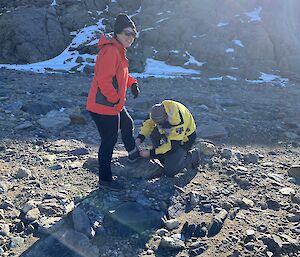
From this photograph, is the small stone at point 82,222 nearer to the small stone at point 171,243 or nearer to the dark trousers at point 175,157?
the small stone at point 171,243

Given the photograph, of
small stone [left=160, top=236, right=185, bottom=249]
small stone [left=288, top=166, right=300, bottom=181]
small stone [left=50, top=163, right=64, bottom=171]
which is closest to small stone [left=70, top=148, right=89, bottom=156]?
small stone [left=50, top=163, right=64, bottom=171]

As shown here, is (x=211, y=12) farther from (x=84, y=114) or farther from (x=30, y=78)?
(x=84, y=114)

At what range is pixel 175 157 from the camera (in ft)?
21.6

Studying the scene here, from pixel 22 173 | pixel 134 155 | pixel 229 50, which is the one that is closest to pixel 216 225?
pixel 134 155

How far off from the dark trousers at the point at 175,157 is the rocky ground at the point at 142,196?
0.53 ft

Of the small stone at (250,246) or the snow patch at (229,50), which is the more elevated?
the small stone at (250,246)

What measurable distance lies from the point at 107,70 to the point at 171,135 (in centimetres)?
171

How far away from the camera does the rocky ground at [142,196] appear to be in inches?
189

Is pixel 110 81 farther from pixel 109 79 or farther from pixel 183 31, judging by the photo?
pixel 183 31

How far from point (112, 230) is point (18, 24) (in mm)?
22975

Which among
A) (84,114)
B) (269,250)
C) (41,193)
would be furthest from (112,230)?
(84,114)

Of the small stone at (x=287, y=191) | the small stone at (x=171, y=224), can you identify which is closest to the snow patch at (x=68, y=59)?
the small stone at (x=287, y=191)

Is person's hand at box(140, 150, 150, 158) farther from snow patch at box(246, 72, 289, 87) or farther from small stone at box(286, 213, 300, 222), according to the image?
snow patch at box(246, 72, 289, 87)

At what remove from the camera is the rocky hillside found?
25.3m
